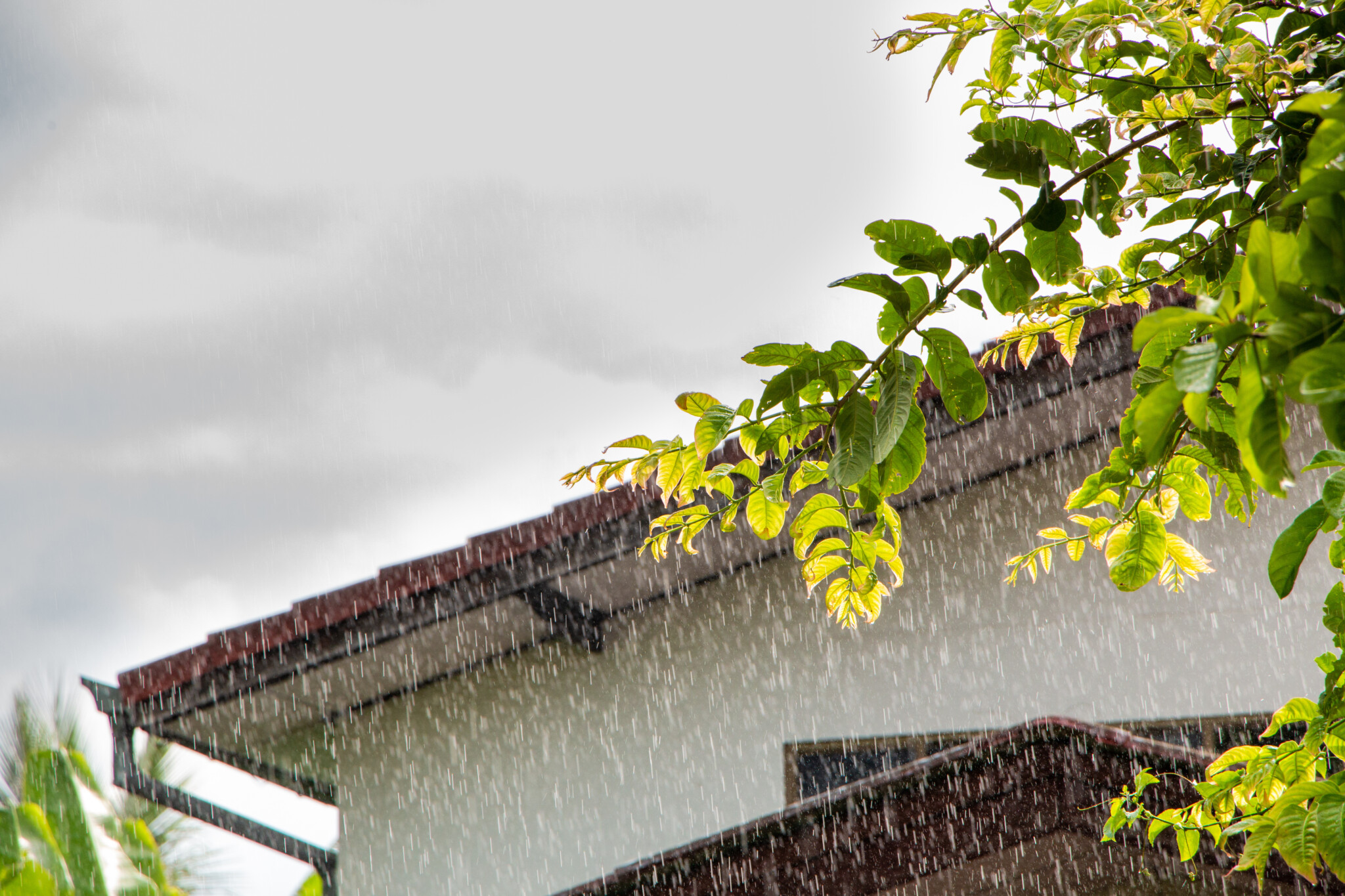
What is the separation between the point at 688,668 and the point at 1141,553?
3.39 meters

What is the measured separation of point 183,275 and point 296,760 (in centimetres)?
2072

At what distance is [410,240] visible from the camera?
71.9 feet

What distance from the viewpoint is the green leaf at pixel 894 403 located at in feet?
3.78

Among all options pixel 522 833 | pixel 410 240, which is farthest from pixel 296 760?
pixel 410 240

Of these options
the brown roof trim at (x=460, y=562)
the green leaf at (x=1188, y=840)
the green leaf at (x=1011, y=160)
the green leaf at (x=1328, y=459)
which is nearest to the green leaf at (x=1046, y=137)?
the green leaf at (x=1011, y=160)

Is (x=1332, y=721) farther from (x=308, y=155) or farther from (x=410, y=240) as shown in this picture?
(x=410, y=240)

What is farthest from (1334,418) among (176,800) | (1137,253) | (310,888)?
(176,800)

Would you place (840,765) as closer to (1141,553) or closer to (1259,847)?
(1141,553)

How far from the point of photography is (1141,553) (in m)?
1.67

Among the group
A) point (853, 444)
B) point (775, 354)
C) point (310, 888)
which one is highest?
point (775, 354)

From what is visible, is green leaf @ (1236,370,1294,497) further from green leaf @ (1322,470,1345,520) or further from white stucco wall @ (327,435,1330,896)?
white stucco wall @ (327,435,1330,896)

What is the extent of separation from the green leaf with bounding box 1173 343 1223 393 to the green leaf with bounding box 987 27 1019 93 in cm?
88

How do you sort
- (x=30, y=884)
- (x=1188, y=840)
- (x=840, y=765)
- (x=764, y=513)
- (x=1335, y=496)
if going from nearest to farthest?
(x=1335, y=496) < (x=764, y=513) < (x=1188, y=840) < (x=30, y=884) < (x=840, y=765)

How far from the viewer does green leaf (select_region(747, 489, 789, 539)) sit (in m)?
1.59
